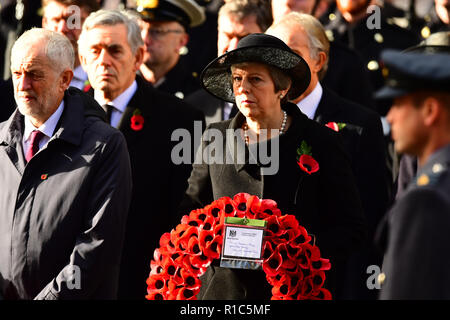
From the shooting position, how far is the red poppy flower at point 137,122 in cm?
641

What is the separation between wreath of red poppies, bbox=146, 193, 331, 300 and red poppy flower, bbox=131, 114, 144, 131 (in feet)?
4.68

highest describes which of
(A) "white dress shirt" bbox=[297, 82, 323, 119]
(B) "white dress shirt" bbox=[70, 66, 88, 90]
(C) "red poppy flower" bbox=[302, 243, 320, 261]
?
(B) "white dress shirt" bbox=[70, 66, 88, 90]

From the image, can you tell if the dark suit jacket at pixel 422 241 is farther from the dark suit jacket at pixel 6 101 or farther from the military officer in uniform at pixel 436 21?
the military officer in uniform at pixel 436 21

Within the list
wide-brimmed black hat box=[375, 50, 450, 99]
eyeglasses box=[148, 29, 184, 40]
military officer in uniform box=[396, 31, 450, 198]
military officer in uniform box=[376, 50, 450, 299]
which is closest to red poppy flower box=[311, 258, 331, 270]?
military officer in uniform box=[396, 31, 450, 198]

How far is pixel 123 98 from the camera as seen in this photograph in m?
6.55

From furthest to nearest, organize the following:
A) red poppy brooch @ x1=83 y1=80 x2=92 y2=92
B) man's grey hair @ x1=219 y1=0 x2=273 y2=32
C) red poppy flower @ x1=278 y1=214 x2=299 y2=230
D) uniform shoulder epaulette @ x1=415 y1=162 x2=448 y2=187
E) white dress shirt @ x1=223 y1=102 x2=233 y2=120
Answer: man's grey hair @ x1=219 y1=0 x2=273 y2=32, white dress shirt @ x1=223 y1=102 x2=233 y2=120, red poppy brooch @ x1=83 y1=80 x2=92 y2=92, red poppy flower @ x1=278 y1=214 x2=299 y2=230, uniform shoulder epaulette @ x1=415 y1=162 x2=448 y2=187

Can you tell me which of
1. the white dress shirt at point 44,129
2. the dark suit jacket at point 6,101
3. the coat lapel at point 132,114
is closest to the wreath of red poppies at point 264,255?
the white dress shirt at point 44,129

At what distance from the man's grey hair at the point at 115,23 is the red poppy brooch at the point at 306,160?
1767 mm

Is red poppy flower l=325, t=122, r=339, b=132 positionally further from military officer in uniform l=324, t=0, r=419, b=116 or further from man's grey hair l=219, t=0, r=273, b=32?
military officer in uniform l=324, t=0, r=419, b=116

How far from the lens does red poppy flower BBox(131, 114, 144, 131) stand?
6410mm

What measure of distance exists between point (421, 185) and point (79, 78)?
13.6 feet

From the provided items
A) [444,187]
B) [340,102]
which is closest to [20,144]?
[340,102]

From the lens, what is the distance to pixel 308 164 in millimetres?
5379
